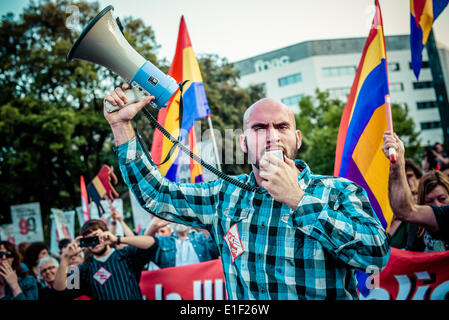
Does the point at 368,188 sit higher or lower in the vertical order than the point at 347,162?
lower

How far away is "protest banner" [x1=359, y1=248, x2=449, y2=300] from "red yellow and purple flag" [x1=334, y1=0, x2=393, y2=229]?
0.51 m

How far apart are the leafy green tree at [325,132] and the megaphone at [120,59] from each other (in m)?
19.6

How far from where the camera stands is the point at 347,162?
2637 mm

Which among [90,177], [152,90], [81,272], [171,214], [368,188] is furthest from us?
[90,177]

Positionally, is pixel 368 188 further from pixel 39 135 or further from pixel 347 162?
pixel 39 135

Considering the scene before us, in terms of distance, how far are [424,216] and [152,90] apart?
Answer: 1.82 m

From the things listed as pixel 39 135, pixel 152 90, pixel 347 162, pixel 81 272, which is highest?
pixel 39 135

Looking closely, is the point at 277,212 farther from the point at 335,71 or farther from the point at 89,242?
the point at 335,71

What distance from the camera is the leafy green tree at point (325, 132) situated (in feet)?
72.2

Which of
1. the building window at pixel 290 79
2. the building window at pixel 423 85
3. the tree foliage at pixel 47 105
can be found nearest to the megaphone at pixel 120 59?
the tree foliage at pixel 47 105

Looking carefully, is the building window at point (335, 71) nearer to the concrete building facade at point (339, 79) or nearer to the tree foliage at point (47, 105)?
the concrete building facade at point (339, 79)

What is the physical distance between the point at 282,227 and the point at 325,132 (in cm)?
2239
